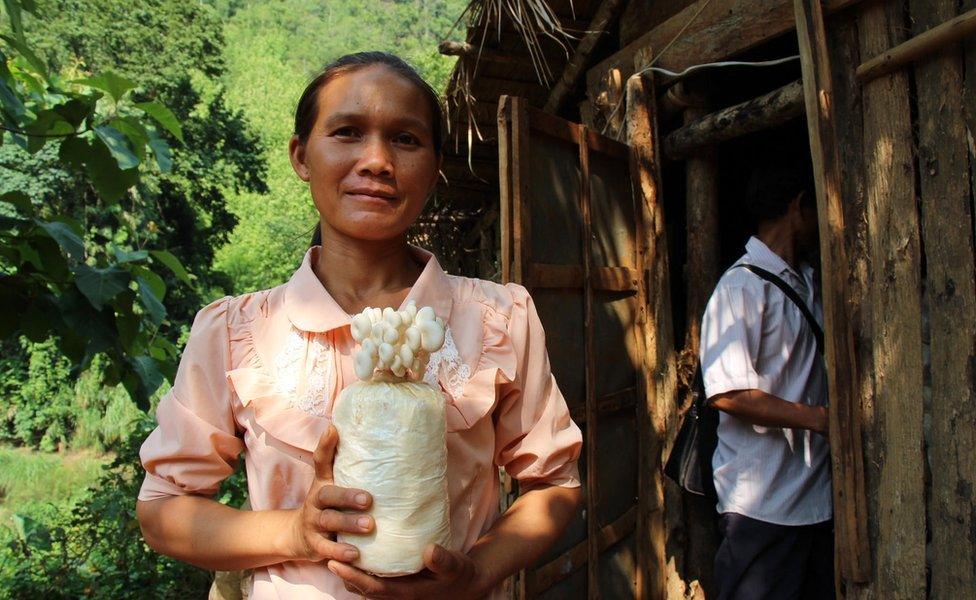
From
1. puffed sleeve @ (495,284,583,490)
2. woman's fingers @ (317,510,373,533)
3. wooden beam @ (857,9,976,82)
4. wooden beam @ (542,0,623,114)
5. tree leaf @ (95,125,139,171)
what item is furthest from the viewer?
wooden beam @ (542,0,623,114)

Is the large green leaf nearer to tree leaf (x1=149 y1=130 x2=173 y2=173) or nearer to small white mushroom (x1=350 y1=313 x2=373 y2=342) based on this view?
tree leaf (x1=149 y1=130 x2=173 y2=173)

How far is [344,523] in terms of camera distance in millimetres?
1007

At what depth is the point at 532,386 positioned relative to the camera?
1303 millimetres

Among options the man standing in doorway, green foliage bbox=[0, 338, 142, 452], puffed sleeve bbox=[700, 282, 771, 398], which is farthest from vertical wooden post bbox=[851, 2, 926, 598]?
green foliage bbox=[0, 338, 142, 452]

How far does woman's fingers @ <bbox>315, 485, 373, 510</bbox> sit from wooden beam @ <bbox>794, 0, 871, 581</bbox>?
1.68 meters

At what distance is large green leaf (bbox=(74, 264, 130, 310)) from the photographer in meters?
2.22

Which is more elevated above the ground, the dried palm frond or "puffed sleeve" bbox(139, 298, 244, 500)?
the dried palm frond

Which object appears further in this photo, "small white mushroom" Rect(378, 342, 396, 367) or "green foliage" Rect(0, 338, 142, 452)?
"green foliage" Rect(0, 338, 142, 452)

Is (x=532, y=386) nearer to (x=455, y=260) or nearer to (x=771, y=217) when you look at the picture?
(x=771, y=217)

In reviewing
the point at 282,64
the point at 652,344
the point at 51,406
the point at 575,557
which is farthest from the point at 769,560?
the point at 282,64

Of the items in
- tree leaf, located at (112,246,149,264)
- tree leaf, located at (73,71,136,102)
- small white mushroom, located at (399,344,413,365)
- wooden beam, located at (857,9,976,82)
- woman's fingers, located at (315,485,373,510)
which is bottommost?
woman's fingers, located at (315,485,373,510)

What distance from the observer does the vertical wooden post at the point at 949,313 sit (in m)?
1.97

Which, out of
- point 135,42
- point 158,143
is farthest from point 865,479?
point 135,42

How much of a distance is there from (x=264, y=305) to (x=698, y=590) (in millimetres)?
2842
